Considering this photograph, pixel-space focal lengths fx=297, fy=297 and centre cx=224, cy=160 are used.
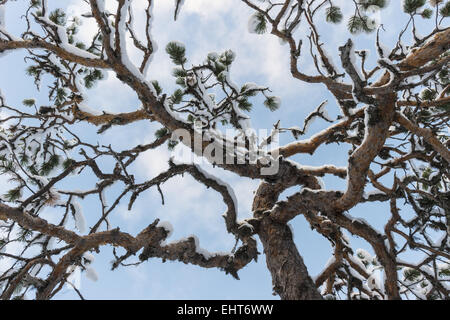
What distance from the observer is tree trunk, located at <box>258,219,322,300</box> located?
3127mm

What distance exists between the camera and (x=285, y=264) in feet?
11.2

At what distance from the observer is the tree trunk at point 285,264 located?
3.13m

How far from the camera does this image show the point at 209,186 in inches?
140
